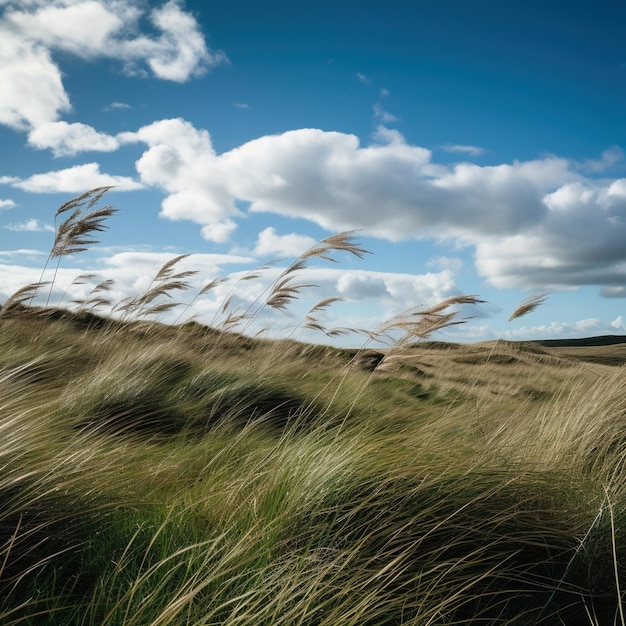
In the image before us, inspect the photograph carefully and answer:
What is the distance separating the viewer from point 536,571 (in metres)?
2.11

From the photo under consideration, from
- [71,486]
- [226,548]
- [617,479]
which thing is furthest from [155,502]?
[617,479]

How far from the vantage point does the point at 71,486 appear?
2176 mm

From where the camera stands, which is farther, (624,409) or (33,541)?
(624,409)

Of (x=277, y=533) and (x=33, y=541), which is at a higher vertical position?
(x=277, y=533)

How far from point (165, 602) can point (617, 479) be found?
7.26 ft

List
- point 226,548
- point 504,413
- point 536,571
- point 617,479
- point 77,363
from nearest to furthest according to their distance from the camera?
point 226,548 → point 536,571 → point 617,479 → point 504,413 → point 77,363

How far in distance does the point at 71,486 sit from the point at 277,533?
0.86 metres

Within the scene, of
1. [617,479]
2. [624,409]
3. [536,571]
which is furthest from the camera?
[624,409]

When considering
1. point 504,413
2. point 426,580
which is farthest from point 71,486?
point 504,413

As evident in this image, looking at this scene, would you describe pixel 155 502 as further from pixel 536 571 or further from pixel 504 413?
pixel 504 413

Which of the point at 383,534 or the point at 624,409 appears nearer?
the point at 383,534

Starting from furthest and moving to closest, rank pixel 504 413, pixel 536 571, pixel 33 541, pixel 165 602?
pixel 504 413 → pixel 536 571 → pixel 33 541 → pixel 165 602

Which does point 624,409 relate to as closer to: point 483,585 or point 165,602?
point 483,585

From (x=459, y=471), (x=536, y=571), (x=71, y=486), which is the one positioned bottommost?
(x=536, y=571)
